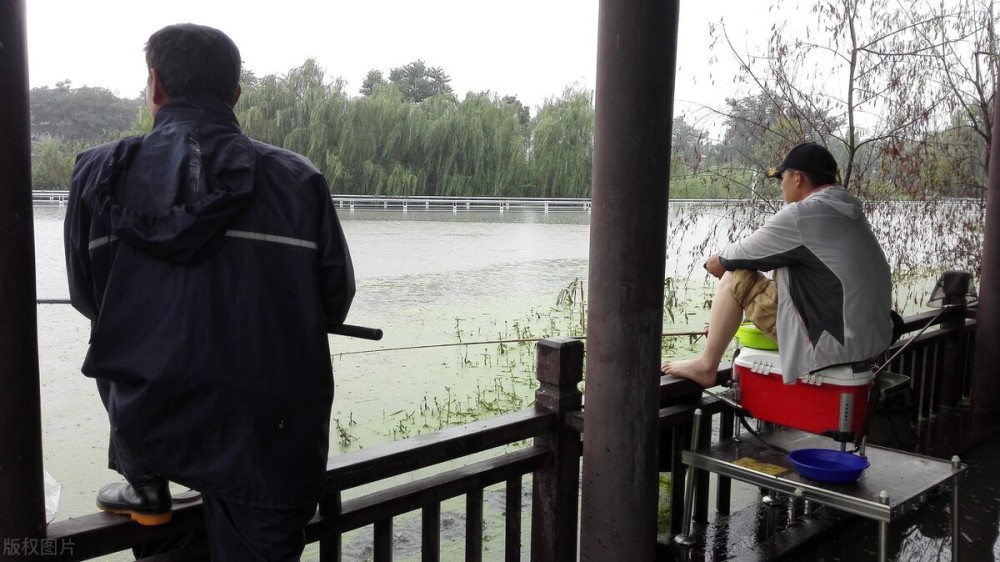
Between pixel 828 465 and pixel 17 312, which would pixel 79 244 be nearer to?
pixel 17 312

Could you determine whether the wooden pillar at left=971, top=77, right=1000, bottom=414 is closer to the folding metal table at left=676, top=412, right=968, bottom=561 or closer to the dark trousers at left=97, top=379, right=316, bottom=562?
the folding metal table at left=676, top=412, right=968, bottom=561

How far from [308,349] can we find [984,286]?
332 centimetres

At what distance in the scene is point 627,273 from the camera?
5.69 feet

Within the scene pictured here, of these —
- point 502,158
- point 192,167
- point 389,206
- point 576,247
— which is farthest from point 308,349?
point 576,247

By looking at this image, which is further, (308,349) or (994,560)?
(994,560)

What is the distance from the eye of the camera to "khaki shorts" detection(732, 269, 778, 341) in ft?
7.21

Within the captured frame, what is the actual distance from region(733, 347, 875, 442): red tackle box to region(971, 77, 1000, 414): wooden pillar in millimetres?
1778

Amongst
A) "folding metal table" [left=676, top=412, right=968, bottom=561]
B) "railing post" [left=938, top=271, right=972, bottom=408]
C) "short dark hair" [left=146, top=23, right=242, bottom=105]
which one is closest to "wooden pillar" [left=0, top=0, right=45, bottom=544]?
"short dark hair" [left=146, top=23, right=242, bottom=105]

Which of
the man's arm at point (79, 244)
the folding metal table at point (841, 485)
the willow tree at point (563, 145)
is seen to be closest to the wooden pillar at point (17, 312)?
the man's arm at point (79, 244)

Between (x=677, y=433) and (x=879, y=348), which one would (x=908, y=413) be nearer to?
(x=879, y=348)

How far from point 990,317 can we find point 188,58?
11.4ft

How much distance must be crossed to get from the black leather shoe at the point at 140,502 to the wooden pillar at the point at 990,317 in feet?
11.2

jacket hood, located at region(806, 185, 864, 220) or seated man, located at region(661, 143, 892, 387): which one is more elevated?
jacket hood, located at region(806, 185, 864, 220)

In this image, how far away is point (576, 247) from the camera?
14898mm
